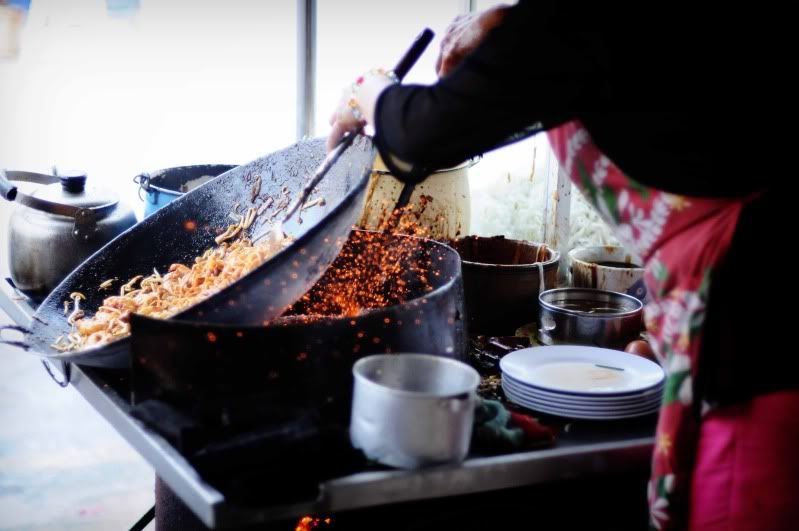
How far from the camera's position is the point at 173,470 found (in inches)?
61.2

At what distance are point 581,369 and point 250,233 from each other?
1218mm

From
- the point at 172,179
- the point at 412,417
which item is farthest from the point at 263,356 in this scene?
the point at 172,179

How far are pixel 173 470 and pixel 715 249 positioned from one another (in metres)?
1.16

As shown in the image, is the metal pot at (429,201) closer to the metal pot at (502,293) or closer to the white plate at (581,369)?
the metal pot at (502,293)

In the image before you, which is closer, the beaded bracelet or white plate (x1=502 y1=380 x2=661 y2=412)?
the beaded bracelet

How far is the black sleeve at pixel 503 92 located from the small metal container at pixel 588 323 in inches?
43.3

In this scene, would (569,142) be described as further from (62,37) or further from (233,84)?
(62,37)

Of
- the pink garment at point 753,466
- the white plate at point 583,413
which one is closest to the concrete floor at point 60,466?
the white plate at point 583,413

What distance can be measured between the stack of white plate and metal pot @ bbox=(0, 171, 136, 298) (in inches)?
64.2

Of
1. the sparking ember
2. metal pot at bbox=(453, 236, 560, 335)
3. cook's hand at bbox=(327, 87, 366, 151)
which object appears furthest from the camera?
metal pot at bbox=(453, 236, 560, 335)

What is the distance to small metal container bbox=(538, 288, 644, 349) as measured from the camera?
245cm

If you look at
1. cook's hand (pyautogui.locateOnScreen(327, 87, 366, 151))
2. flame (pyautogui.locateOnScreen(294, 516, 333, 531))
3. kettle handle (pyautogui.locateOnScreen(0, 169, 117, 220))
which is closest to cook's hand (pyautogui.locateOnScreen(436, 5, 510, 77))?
cook's hand (pyautogui.locateOnScreen(327, 87, 366, 151))

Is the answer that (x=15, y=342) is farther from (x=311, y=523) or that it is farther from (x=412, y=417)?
(x=412, y=417)

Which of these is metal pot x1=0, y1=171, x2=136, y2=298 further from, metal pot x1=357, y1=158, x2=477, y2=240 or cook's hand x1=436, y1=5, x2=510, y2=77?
cook's hand x1=436, y1=5, x2=510, y2=77
